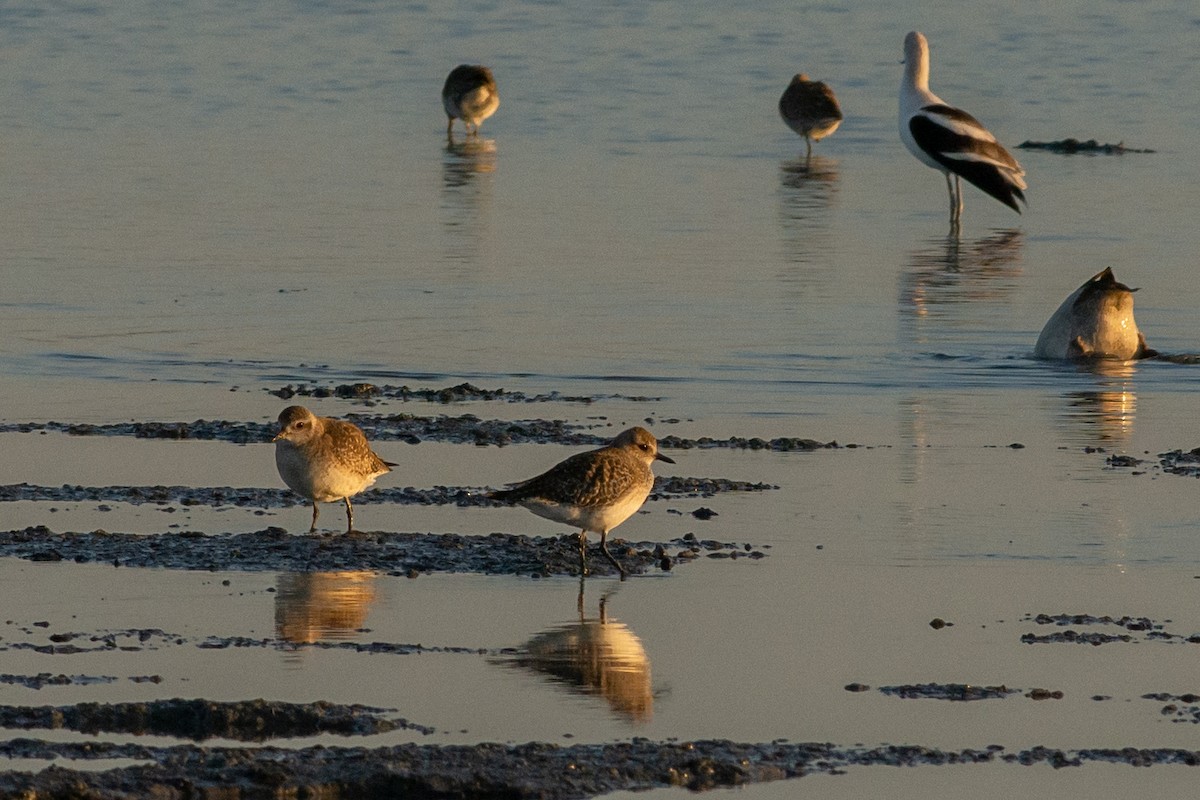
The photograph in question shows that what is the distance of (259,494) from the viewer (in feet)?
34.8

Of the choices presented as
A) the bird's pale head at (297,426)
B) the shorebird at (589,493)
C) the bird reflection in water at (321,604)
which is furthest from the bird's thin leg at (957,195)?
the bird reflection in water at (321,604)

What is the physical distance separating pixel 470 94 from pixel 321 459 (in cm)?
1885

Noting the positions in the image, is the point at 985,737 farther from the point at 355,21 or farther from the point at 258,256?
the point at 355,21

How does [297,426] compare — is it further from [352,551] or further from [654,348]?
[654,348]

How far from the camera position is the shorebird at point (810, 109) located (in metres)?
27.4

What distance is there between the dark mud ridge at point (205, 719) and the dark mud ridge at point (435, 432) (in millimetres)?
4754

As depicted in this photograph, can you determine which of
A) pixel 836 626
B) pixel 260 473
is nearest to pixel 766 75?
pixel 260 473

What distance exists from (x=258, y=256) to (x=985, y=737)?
12.8 m

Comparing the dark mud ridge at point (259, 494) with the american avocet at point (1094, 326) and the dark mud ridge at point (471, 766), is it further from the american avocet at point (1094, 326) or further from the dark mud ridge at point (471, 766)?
the american avocet at point (1094, 326)

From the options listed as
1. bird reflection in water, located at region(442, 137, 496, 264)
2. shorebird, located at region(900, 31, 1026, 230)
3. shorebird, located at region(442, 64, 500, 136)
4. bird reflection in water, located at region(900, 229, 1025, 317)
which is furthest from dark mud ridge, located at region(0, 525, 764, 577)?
shorebird, located at region(442, 64, 500, 136)

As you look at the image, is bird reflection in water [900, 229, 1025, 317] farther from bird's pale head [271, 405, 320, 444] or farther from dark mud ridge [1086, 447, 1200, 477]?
bird's pale head [271, 405, 320, 444]

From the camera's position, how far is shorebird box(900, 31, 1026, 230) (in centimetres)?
2200

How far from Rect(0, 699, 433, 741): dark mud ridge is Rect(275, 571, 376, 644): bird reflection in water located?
0.96 m

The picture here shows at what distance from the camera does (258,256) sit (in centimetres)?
1898
